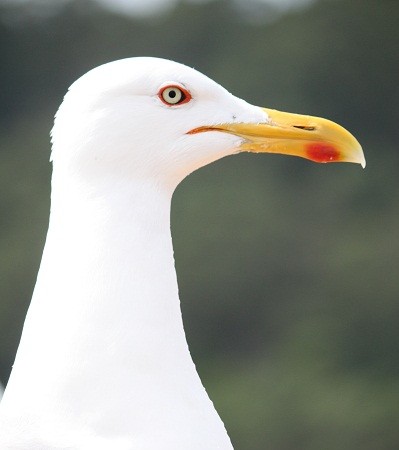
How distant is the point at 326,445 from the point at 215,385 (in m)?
1.27

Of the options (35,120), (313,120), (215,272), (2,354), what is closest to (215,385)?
(215,272)

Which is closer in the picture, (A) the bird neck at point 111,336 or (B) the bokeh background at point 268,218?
(A) the bird neck at point 111,336

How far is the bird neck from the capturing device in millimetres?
2666

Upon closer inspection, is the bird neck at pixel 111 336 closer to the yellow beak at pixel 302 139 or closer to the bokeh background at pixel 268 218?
the yellow beak at pixel 302 139

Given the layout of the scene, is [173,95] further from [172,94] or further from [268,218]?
[268,218]

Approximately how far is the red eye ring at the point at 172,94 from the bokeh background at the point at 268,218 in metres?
7.13

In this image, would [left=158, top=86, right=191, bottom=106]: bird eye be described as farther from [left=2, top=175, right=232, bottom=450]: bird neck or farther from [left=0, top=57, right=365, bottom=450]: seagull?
[left=2, top=175, right=232, bottom=450]: bird neck

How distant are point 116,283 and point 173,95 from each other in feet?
1.24

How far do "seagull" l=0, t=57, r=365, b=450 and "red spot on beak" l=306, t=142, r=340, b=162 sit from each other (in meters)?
0.20

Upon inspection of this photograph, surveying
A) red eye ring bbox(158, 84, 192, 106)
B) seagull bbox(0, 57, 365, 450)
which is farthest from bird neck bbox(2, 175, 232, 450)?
red eye ring bbox(158, 84, 192, 106)

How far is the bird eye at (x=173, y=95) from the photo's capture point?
9.24ft

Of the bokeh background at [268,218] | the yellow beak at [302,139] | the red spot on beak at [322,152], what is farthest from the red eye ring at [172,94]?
the bokeh background at [268,218]

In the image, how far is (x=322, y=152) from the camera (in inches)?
117

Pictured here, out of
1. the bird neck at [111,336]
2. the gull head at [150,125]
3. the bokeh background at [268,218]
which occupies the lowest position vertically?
the bird neck at [111,336]
